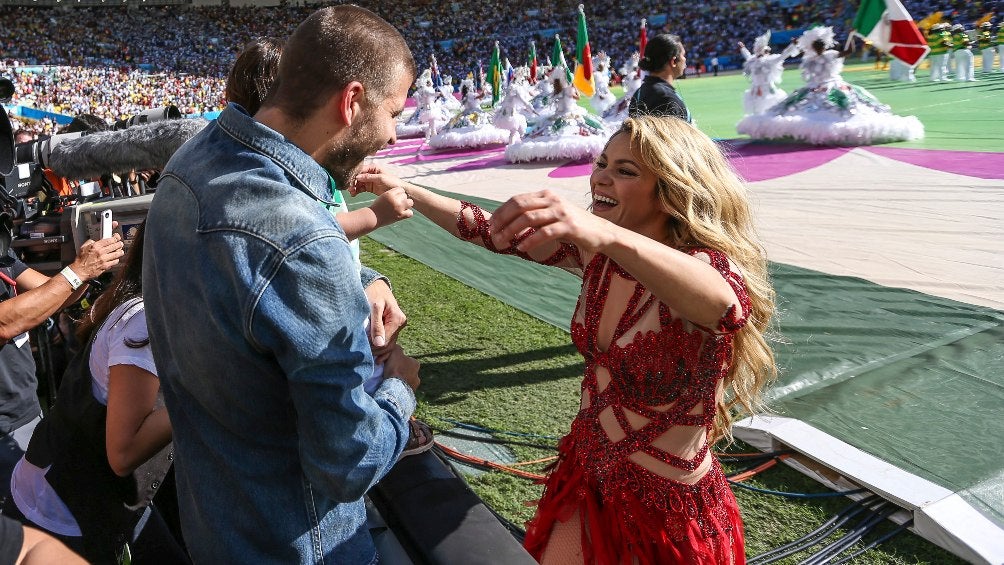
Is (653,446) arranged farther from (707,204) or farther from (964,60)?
(964,60)

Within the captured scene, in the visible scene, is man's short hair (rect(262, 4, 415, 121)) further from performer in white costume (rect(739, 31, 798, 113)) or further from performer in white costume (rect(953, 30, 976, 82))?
performer in white costume (rect(953, 30, 976, 82))

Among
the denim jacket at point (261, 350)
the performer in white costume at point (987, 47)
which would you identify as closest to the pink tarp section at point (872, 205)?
the denim jacket at point (261, 350)

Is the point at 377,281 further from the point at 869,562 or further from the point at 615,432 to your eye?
the point at 869,562

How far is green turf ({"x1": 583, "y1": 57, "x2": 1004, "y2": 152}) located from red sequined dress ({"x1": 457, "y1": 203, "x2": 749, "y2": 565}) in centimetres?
983

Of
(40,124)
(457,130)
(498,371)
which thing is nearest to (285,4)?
(40,124)

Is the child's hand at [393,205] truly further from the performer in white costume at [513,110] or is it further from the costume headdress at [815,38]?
the performer in white costume at [513,110]

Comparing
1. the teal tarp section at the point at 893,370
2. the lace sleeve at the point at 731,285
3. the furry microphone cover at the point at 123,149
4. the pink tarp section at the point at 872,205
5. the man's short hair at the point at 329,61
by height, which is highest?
the man's short hair at the point at 329,61

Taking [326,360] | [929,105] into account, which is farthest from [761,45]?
[326,360]

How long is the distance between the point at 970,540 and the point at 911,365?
1657 mm

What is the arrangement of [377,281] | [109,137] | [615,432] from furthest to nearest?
[109,137] < [615,432] < [377,281]

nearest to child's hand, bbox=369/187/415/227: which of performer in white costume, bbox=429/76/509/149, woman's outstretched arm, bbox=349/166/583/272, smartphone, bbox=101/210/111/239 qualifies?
woman's outstretched arm, bbox=349/166/583/272

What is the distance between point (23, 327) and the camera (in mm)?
2453

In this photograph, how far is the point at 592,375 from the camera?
1.95 m

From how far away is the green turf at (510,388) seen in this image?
286cm
